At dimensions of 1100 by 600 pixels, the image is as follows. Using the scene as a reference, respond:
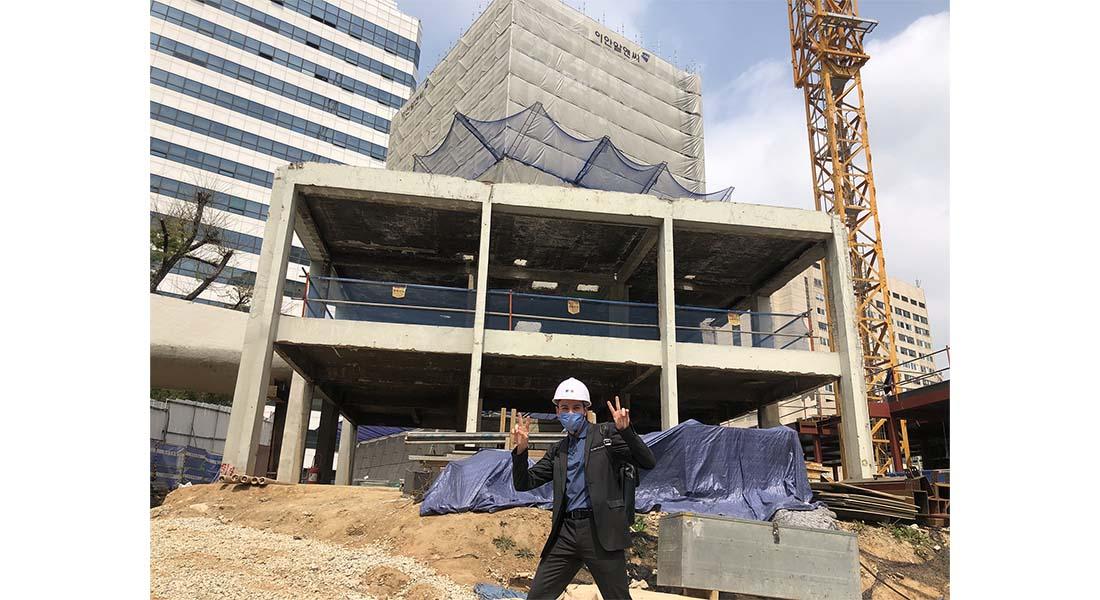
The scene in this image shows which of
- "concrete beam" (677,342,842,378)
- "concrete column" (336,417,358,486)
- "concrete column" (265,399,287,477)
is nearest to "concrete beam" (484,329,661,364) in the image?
"concrete beam" (677,342,842,378)

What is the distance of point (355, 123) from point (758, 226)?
5141cm

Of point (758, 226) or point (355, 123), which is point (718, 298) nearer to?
point (758, 226)

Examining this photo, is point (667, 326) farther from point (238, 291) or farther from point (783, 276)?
point (238, 291)

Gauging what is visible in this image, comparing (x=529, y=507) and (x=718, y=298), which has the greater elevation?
(x=718, y=298)

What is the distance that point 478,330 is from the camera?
14508 millimetres

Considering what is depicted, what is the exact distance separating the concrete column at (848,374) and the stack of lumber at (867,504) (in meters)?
3.14

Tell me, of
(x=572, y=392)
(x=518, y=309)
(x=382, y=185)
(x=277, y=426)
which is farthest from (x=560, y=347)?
(x=277, y=426)

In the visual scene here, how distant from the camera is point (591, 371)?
16.9 meters

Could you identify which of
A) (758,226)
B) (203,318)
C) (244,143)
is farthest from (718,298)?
(244,143)

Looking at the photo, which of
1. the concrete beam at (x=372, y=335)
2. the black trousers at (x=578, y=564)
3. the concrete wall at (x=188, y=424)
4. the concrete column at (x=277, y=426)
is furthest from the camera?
the concrete wall at (x=188, y=424)

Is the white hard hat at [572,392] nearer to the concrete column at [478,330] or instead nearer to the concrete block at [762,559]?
the concrete block at [762,559]

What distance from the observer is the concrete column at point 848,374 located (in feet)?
48.4

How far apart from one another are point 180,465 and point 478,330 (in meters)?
13.4

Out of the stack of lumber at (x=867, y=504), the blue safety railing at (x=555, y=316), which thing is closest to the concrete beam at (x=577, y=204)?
the blue safety railing at (x=555, y=316)
